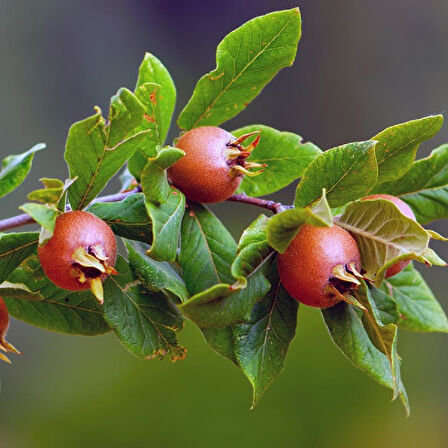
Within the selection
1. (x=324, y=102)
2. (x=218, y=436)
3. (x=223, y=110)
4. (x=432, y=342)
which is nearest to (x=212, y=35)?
(x=324, y=102)

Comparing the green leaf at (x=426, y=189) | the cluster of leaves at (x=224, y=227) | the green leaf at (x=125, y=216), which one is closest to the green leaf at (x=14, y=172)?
the cluster of leaves at (x=224, y=227)

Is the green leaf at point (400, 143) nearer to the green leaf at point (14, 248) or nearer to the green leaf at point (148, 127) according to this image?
the green leaf at point (148, 127)

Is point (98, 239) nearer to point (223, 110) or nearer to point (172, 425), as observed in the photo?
point (223, 110)

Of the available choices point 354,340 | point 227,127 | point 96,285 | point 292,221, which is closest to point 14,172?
point 96,285

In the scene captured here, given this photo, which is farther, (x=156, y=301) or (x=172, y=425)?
(x=172, y=425)

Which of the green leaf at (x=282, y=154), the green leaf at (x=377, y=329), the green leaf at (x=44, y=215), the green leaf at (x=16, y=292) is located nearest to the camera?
the green leaf at (x=44, y=215)

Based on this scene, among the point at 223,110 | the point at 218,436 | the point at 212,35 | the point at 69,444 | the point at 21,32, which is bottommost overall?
the point at 218,436

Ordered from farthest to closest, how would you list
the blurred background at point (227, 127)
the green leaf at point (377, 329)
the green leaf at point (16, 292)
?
1. the blurred background at point (227, 127)
2. the green leaf at point (16, 292)
3. the green leaf at point (377, 329)
